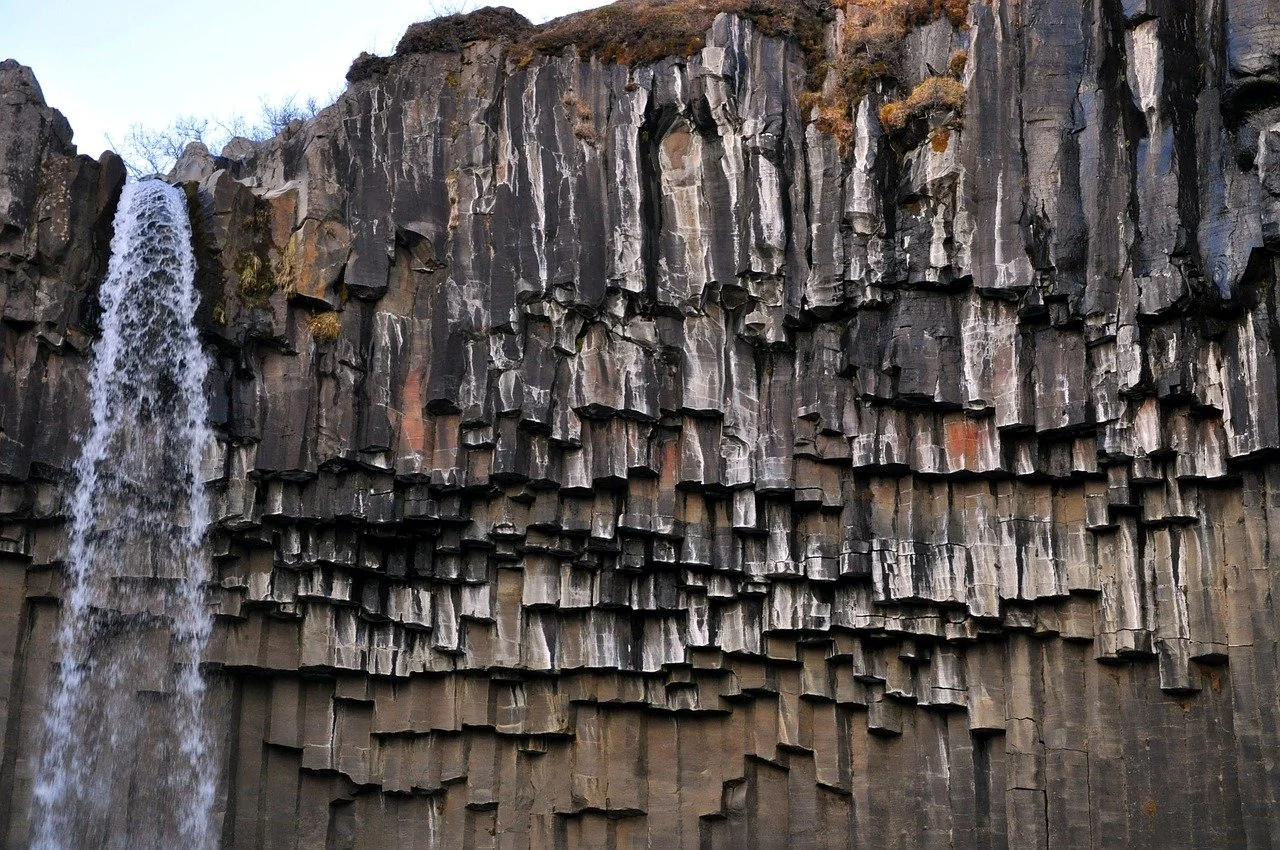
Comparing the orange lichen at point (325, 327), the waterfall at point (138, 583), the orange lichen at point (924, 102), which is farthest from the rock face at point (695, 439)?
the waterfall at point (138, 583)

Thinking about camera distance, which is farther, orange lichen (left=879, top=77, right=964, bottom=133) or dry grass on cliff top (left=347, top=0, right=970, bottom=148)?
dry grass on cliff top (left=347, top=0, right=970, bottom=148)

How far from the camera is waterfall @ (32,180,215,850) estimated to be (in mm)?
19094

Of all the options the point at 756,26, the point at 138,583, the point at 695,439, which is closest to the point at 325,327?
the point at 138,583

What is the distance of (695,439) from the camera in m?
19.6

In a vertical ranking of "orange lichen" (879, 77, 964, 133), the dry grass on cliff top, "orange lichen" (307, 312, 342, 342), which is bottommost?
"orange lichen" (307, 312, 342, 342)

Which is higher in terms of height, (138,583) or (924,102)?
(924,102)

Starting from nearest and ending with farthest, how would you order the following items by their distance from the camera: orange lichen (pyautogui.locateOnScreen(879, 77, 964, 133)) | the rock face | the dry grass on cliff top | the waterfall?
the rock face < orange lichen (pyautogui.locateOnScreen(879, 77, 964, 133)) < the waterfall < the dry grass on cliff top

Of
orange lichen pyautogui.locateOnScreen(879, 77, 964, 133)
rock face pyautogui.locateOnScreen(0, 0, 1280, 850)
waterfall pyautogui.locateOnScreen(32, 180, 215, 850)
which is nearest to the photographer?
rock face pyautogui.locateOnScreen(0, 0, 1280, 850)

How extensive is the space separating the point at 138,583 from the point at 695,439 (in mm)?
7463

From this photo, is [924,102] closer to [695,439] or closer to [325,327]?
[695,439]

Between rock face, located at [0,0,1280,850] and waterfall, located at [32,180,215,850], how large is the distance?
0.35 meters

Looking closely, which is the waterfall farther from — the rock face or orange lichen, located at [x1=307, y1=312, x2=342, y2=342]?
orange lichen, located at [x1=307, y1=312, x2=342, y2=342]

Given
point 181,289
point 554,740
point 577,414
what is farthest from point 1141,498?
point 181,289

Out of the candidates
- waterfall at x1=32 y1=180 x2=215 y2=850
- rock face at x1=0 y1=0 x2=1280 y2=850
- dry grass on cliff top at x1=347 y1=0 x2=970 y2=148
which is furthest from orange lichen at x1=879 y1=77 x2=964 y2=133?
waterfall at x1=32 y1=180 x2=215 y2=850
